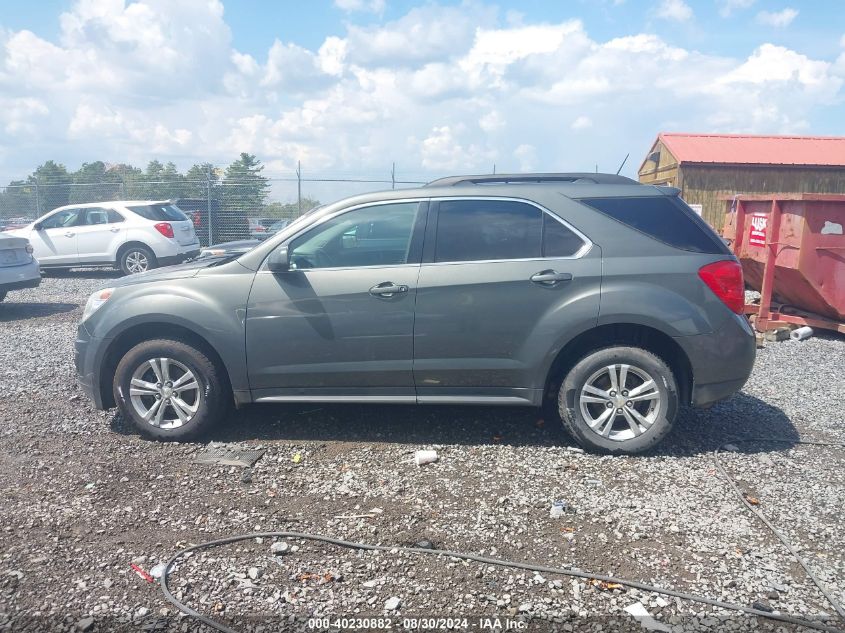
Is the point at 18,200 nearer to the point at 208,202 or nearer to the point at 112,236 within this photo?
the point at 208,202

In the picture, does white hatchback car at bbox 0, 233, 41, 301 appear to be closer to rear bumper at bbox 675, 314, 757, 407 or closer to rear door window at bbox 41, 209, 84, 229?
rear door window at bbox 41, 209, 84, 229

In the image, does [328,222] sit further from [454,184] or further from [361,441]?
[361,441]

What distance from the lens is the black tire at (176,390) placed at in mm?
4871

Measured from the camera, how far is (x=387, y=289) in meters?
4.70

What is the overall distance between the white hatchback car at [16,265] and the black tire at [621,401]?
9.46 m

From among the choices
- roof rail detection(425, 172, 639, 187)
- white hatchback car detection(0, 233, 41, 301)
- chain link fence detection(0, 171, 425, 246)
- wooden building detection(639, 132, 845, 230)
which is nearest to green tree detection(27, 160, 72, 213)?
chain link fence detection(0, 171, 425, 246)

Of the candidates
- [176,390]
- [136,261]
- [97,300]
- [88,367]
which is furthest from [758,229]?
[136,261]

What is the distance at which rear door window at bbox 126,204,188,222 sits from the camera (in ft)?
49.7

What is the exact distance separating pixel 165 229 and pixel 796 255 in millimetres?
12030

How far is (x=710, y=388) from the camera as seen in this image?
466 cm

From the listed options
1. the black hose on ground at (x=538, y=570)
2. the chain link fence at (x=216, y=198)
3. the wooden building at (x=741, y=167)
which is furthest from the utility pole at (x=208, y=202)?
the black hose on ground at (x=538, y=570)

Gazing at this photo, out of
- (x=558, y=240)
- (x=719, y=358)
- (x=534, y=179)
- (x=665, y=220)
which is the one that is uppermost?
(x=534, y=179)

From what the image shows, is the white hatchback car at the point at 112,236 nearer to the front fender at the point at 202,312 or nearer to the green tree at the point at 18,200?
the green tree at the point at 18,200

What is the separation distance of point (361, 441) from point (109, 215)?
12.4 m
